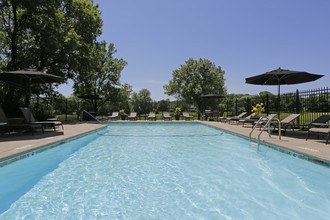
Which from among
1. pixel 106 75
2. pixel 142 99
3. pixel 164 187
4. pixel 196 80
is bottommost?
Answer: pixel 164 187

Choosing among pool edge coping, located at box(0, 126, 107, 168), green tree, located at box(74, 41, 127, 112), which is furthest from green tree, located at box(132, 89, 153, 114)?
pool edge coping, located at box(0, 126, 107, 168)

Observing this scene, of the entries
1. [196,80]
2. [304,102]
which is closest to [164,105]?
[196,80]

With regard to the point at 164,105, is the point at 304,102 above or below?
below

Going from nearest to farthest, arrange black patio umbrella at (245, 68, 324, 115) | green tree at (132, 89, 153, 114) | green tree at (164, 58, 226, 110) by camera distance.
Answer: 1. black patio umbrella at (245, 68, 324, 115)
2. green tree at (164, 58, 226, 110)
3. green tree at (132, 89, 153, 114)

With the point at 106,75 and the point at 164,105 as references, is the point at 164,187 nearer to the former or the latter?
the point at 106,75

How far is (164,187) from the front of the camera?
3.19 meters

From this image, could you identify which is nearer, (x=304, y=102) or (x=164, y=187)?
(x=164, y=187)

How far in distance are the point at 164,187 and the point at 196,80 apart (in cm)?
2688

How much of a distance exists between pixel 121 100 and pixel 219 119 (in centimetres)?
1422

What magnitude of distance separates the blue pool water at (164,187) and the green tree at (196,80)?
23.6 m

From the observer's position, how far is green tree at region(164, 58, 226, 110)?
28.4 meters

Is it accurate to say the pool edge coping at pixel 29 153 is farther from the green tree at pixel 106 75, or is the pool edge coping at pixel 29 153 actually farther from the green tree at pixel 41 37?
the green tree at pixel 106 75

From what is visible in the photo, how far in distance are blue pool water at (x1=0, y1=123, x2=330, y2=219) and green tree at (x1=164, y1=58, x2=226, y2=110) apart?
928 inches

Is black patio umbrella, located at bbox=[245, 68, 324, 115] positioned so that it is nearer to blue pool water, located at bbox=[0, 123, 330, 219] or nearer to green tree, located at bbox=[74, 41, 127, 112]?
blue pool water, located at bbox=[0, 123, 330, 219]
